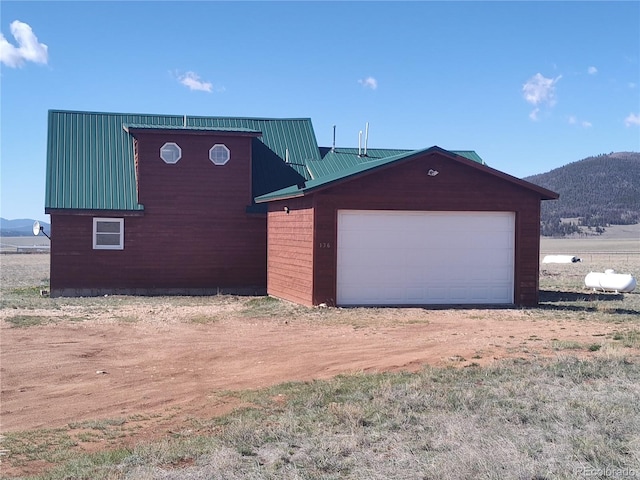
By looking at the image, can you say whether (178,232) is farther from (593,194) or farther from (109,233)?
(593,194)

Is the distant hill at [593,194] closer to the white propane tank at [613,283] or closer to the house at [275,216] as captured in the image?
the white propane tank at [613,283]

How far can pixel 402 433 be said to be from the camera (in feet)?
23.5

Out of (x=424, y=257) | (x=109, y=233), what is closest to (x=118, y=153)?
(x=109, y=233)

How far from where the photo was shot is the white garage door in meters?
18.7

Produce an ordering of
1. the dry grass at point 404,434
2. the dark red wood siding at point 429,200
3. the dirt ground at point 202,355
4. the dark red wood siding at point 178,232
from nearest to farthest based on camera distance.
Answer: the dry grass at point 404,434, the dirt ground at point 202,355, the dark red wood siding at point 429,200, the dark red wood siding at point 178,232

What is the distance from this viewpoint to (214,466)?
625 centimetres

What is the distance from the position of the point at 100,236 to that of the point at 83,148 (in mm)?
3755

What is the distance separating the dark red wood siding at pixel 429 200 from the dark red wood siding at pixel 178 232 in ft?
20.4

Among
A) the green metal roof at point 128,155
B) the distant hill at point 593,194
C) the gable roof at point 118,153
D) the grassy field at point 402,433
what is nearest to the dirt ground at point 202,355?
the grassy field at point 402,433

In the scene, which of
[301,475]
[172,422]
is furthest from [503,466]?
[172,422]

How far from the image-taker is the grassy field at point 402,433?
6.14 metres

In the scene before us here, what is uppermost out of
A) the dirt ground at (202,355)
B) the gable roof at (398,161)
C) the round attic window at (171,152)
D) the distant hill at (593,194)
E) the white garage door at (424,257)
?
the distant hill at (593,194)

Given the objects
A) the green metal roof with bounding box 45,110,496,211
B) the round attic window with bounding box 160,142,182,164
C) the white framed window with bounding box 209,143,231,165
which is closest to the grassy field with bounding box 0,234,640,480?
the green metal roof with bounding box 45,110,496,211

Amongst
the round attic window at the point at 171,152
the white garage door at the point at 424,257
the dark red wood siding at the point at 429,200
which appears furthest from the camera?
the round attic window at the point at 171,152
